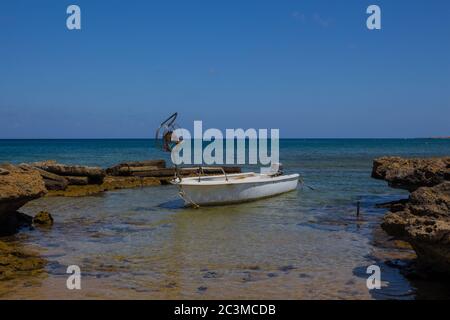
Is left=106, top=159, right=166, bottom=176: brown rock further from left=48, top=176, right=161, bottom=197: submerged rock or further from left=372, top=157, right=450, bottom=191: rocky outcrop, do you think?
left=372, top=157, right=450, bottom=191: rocky outcrop

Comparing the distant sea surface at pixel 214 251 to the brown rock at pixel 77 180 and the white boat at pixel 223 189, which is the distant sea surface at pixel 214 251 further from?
the brown rock at pixel 77 180

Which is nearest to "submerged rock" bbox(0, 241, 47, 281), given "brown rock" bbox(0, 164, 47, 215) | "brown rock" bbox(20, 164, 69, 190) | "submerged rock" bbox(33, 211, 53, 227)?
"brown rock" bbox(0, 164, 47, 215)

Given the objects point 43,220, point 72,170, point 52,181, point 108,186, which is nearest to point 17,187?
point 43,220

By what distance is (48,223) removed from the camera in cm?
1430

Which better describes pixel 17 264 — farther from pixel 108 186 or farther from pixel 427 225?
pixel 108 186

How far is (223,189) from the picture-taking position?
60.6 ft

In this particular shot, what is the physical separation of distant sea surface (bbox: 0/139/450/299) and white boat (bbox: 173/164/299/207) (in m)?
0.49

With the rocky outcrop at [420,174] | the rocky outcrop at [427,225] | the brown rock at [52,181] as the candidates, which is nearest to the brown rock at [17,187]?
the rocky outcrop at [427,225]

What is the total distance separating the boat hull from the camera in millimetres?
17969

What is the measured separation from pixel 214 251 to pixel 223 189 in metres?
7.41

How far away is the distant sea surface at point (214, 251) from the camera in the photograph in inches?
320

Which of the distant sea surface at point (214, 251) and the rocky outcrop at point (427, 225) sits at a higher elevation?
the rocky outcrop at point (427, 225)
